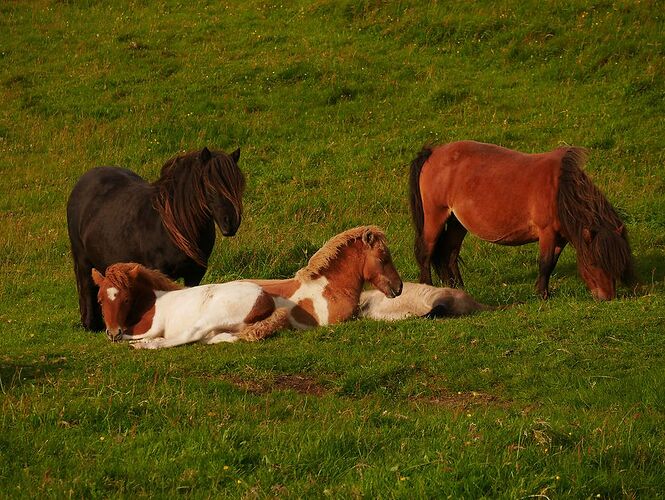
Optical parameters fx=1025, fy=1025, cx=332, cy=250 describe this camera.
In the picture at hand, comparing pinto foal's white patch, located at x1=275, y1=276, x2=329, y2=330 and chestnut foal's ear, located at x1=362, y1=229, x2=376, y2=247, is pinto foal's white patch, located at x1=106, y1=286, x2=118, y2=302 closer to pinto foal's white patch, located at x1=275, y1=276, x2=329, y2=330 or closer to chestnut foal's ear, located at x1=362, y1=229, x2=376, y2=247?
pinto foal's white patch, located at x1=275, y1=276, x2=329, y2=330

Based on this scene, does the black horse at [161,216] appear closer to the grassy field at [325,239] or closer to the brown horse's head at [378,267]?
the grassy field at [325,239]

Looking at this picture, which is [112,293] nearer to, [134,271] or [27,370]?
[134,271]

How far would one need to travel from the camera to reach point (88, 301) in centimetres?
1216

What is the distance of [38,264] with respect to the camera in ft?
51.2

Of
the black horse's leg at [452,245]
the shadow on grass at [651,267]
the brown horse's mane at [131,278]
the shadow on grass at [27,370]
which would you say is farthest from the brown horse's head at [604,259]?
the shadow on grass at [27,370]

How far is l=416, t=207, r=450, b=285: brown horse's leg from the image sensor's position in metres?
13.7

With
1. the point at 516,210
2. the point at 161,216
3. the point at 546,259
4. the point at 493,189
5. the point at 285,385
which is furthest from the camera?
the point at 493,189

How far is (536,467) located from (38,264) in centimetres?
1141

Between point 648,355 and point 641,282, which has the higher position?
point 648,355

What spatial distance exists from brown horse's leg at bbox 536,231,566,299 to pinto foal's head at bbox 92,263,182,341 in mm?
4594

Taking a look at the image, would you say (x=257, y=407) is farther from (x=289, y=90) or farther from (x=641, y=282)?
(x=289, y=90)

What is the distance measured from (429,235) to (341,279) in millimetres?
3256

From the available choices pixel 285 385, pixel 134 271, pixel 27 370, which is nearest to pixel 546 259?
pixel 134 271

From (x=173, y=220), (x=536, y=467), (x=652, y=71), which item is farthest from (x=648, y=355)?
(x=652, y=71)
